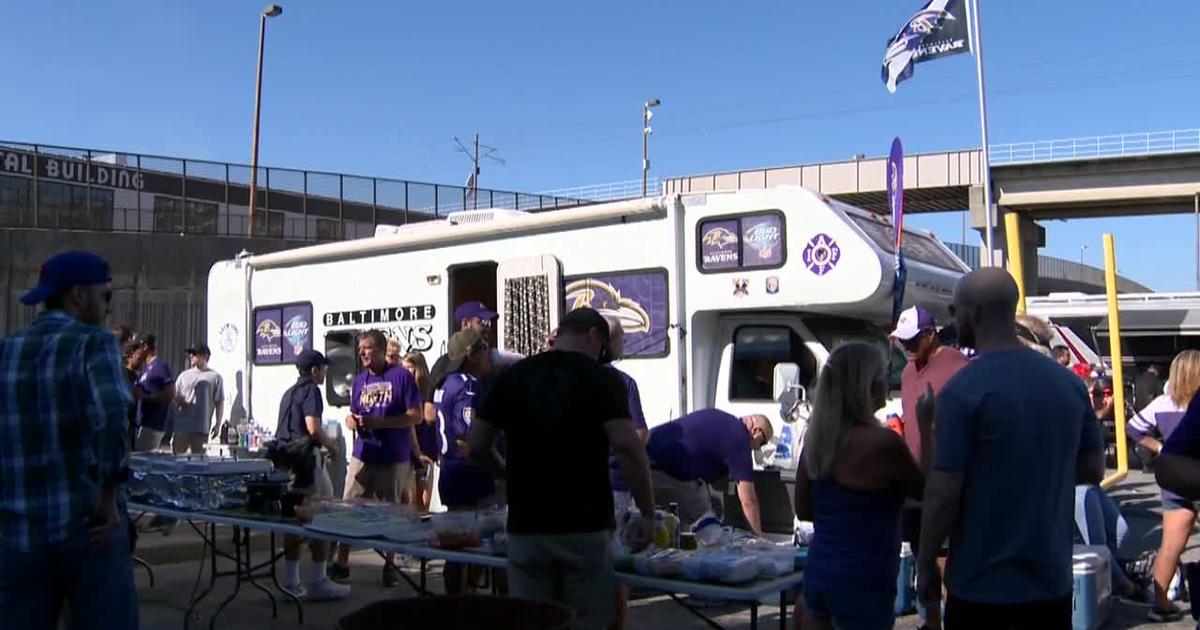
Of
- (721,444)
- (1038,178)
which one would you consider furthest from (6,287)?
(1038,178)

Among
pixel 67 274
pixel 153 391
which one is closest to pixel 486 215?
pixel 153 391

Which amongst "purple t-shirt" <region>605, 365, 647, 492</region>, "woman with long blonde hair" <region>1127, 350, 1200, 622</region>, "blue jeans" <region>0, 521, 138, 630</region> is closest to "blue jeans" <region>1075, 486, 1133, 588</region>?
"woman with long blonde hair" <region>1127, 350, 1200, 622</region>

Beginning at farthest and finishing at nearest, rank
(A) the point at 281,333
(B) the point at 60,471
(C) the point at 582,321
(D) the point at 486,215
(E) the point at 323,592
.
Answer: (A) the point at 281,333
(D) the point at 486,215
(E) the point at 323,592
(C) the point at 582,321
(B) the point at 60,471

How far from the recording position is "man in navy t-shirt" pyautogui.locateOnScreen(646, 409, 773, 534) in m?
5.63

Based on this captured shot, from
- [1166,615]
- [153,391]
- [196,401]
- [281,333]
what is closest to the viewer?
[1166,615]

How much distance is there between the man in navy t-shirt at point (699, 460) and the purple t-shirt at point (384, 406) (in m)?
2.09

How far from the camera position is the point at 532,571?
394cm

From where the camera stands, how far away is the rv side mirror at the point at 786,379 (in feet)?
25.7

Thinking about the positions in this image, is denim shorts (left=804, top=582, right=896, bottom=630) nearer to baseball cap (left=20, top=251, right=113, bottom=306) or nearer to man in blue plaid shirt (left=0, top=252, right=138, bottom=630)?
man in blue plaid shirt (left=0, top=252, right=138, bottom=630)

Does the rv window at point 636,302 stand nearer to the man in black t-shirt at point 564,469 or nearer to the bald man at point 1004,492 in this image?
the man in black t-shirt at point 564,469

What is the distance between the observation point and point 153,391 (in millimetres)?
10164

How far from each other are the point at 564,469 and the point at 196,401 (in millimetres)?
8290

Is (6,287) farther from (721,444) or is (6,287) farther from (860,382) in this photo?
(860,382)

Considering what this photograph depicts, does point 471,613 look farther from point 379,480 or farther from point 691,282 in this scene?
point 691,282
